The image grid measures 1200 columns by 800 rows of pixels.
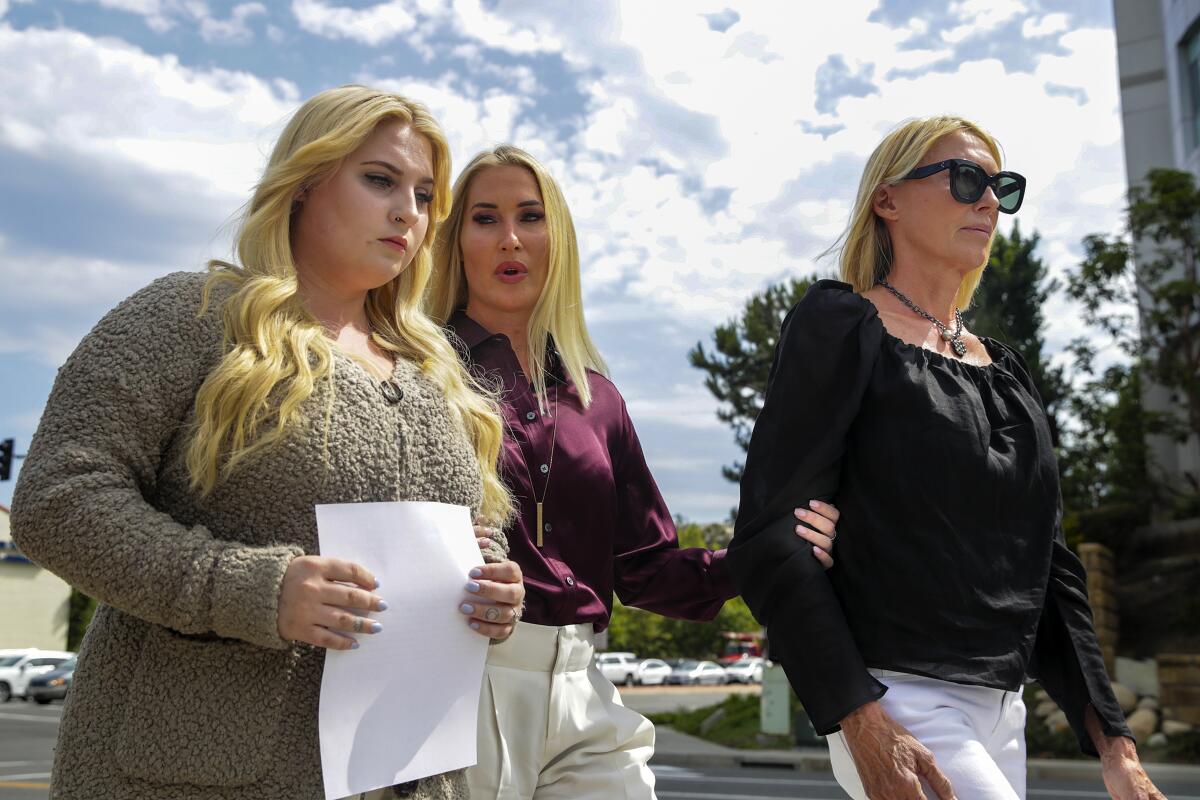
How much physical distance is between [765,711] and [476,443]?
1881 cm

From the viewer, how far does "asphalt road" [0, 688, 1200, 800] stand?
39.6 feet

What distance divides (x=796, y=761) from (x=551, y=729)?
599 inches

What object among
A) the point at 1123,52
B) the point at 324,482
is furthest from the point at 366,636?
the point at 1123,52

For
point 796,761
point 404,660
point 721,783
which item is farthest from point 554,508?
point 796,761

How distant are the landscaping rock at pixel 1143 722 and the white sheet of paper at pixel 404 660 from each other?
16916 millimetres

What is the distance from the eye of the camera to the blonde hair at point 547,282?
122 inches

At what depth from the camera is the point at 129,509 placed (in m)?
1.67

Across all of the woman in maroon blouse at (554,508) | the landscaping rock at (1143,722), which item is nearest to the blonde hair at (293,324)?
the woman in maroon blouse at (554,508)

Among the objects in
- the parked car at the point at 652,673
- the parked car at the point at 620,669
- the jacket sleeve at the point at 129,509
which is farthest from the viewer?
the parked car at the point at 652,673

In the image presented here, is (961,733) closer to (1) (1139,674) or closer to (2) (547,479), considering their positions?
(2) (547,479)

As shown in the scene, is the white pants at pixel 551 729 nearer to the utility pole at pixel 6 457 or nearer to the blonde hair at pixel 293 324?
the blonde hair at pixel 293 324

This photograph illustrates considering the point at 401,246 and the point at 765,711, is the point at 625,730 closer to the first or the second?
the point at 401,246

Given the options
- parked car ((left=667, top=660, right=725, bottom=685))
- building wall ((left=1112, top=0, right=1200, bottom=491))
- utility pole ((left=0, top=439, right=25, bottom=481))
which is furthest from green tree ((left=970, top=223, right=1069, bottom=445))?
parked car ((left=667, top=660, right=725, bottom=685))

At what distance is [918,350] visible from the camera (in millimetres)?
2518
